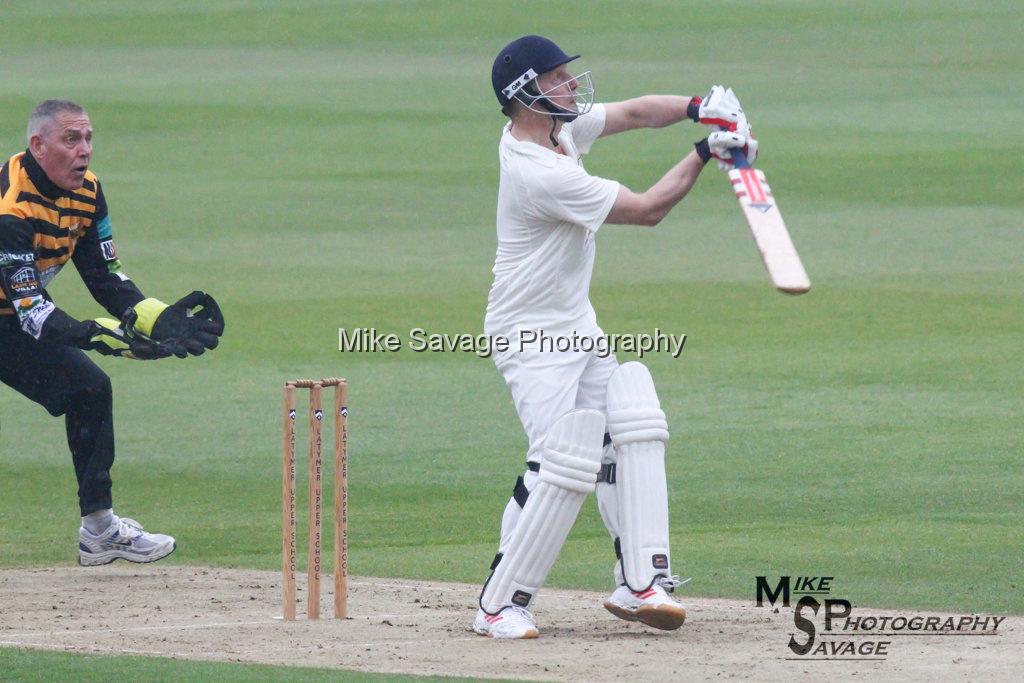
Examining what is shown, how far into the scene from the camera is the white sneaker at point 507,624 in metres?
5.44

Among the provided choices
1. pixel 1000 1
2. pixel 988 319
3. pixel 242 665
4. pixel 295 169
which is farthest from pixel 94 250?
pixel 1000 1

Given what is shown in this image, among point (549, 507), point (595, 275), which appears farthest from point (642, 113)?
point (595, 275)

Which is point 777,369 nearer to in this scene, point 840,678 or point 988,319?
point 988,319

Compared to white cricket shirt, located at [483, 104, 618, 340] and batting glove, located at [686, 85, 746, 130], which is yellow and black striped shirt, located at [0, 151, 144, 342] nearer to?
white cricket shirt, located at [483, 104, 618, 340]

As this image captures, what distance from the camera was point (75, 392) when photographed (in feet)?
21.8

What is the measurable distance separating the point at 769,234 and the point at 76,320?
2.58m

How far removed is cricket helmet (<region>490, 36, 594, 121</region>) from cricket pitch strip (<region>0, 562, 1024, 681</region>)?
1.63 meters

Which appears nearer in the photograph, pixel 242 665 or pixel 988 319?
pixel 242 665

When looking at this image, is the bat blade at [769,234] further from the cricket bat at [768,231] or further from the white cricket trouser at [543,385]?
the white cricket trouser at [543,385]

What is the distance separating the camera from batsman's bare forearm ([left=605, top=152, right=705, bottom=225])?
5.42 meters

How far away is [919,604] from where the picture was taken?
5797 mm

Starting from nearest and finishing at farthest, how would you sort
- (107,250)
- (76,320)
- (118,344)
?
1. (118,344)
2. (76,320)
3. (107,250)

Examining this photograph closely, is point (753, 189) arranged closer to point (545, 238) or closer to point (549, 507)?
point (545, 238)

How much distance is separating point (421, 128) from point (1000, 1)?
10914 millimetres
